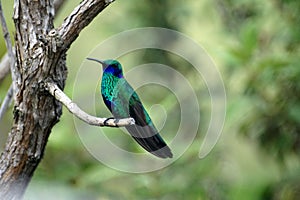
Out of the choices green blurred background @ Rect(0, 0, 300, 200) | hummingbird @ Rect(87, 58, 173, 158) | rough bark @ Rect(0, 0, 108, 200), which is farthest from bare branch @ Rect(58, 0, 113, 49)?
green blurred background @ Rect(0, 0, 300, 200)

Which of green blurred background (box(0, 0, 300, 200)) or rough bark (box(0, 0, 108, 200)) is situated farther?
green blurred background (box(0, 0, 300, 200))

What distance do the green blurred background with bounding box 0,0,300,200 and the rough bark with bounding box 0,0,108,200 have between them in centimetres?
41

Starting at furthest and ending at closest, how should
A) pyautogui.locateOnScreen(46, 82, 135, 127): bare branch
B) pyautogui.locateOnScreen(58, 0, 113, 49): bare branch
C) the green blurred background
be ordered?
the green blurred background → pyautogui.locateOnScreen(58, 0, 113, 49): bare branch → pyautogui.locateOnScreen(46, 82, 135, 127): bare branch

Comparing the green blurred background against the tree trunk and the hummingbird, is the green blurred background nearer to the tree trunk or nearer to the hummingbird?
the tree trunk

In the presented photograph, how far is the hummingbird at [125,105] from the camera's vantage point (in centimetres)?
75

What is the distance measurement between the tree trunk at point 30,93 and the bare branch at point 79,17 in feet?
0.09

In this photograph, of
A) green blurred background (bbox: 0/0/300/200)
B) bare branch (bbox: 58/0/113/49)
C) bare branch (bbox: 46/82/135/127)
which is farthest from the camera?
green blurred background (bbox: 0/0/300/200)

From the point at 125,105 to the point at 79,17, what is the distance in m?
0.18

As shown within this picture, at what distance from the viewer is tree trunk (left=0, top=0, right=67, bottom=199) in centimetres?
94

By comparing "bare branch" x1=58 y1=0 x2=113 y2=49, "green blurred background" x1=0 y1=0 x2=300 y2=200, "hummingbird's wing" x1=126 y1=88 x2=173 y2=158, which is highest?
"green blurred background" x1=0 y1=0 x2=300 y2=200

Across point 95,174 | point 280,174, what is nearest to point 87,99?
point 95,174

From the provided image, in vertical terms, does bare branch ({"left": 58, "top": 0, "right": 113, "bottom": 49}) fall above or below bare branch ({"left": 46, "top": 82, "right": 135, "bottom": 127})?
above

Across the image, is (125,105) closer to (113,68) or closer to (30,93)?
(113,68)

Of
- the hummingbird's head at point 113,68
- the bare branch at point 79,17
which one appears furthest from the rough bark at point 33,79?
the hummingbird's head at point 113,68
